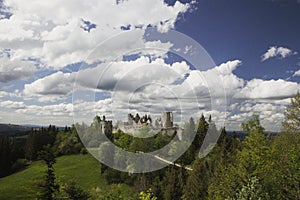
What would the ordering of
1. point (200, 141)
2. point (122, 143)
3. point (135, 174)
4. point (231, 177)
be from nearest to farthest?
point (231, 177) < point (135, 174) < point (122, 143) < point (200, 141)

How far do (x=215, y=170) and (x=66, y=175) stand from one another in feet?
141

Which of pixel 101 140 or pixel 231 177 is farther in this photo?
pixel 101 140

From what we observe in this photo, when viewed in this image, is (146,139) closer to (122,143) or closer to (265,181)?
(122,143)

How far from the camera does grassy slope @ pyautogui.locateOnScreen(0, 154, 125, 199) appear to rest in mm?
53344

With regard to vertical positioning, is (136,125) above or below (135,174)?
above

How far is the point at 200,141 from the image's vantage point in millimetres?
68938

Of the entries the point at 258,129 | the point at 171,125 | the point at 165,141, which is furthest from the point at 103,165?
the point at 258,129

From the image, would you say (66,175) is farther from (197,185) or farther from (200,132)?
(197,185)

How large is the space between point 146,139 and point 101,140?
11513 mm

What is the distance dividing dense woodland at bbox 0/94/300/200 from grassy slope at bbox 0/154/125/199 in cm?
285

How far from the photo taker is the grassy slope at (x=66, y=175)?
5334cm

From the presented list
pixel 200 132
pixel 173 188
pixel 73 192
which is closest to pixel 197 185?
pixel 173 188

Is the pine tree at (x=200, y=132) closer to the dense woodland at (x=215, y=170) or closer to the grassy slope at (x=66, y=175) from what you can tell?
the dense woodland at (x=215, y=170)

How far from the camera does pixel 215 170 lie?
111 ft
